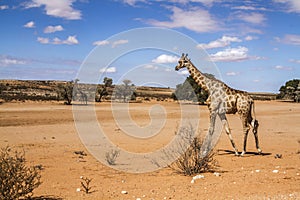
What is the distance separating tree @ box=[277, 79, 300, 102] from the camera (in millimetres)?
67762

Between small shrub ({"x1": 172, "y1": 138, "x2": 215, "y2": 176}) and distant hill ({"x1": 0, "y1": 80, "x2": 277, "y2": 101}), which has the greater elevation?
distant hill ({"x1": 0, "y1": 80, "x2": 277, "y2": 101})

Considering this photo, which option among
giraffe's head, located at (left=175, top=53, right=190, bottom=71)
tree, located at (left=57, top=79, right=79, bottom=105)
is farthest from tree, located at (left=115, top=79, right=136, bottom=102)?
giraffe's head, located at (left=175, top=53, right=190, bottom=71)

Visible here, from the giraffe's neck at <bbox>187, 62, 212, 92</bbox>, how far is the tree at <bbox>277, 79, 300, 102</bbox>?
5831 cm

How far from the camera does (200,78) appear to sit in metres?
13.9

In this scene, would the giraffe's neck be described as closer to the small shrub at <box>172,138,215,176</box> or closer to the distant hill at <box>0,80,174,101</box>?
the small shrub at <box>172,138,215,176</box>

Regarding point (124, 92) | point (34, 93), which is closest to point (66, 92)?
point (124, 92)

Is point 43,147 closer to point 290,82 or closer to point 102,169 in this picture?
point 102,169

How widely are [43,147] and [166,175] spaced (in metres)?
7.39

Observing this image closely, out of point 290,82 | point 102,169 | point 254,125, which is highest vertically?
point 290,82

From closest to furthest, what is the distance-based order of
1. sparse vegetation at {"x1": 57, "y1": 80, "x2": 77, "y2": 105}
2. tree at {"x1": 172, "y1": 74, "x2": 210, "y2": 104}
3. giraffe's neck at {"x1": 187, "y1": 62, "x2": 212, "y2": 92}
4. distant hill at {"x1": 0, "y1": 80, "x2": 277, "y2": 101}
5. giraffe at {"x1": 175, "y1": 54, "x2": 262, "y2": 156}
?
giraffe at {"x1": 175, "y1": 54, "x2": 262, "y2": 156}
giraffe's neck at {"x1": 187, "y1": 62, "x2": 212, "y2": 92}
tree at {"x1": 172, "y1": 74, "x2": 210, "y2": 104}
sparse vegetation at {"x1": 57, "y1": 80, "x2": 77, "y2": 105}
distant hill at {"x1": 0, "y1": 80, "x2": 277, "y2": 101}

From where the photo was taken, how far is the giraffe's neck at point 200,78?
1367cm

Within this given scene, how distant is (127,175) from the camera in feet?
34.7

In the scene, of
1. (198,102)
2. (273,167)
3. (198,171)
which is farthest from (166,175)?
(198,102)

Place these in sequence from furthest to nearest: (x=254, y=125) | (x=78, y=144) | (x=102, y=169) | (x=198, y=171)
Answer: (x=78, y=144) < (x=254, y=125) < (x=102, y=169) < (x=198, y=171)
